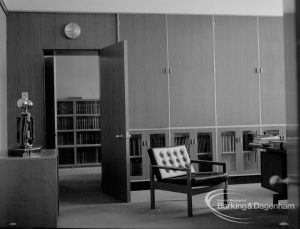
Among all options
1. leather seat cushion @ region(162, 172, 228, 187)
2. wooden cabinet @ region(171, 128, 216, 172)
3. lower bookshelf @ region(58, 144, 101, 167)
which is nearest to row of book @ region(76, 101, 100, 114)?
lower bookshelf @ region(58, 144, 101, 167)

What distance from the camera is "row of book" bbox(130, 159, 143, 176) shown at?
23.1 ft

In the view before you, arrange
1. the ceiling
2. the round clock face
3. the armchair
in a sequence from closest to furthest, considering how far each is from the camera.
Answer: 1. the armchair
2. the ceiling
3. the round clock face

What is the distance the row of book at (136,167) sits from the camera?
23.1ft

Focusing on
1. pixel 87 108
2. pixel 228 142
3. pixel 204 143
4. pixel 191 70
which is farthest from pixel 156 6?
pixel 87 108

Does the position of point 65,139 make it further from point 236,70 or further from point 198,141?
point 236,70

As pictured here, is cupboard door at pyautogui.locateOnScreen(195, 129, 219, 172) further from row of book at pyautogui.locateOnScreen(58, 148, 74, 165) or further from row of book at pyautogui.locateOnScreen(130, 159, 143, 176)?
row of book at pyautogui.locateOnScreen(58, 148, 74, 165)

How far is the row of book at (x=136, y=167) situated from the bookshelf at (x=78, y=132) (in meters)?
3.35

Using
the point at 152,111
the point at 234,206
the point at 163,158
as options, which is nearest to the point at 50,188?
the point at 163,158

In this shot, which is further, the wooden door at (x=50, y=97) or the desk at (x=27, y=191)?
the wooden door at (x=50, y=97)

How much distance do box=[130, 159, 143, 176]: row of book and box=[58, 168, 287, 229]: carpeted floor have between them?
0.36 metres

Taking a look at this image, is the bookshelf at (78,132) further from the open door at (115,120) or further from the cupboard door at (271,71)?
the cupboard door at (271,71)

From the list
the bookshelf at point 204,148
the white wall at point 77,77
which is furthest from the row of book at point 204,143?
the white wall at point 77,77

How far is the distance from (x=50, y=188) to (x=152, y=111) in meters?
3.13

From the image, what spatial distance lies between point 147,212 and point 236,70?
10.9 ft
